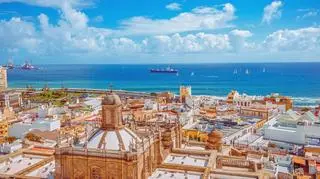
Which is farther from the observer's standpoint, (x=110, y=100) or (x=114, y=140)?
(x=110, y=100)

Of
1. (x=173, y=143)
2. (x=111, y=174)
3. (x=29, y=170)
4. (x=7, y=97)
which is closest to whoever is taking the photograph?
(x=111, y=174)

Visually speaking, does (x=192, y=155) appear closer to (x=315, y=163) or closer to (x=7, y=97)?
(x=315, y=163)

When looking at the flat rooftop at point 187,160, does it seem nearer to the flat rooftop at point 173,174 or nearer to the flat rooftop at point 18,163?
the flat rooftop at point 173,174

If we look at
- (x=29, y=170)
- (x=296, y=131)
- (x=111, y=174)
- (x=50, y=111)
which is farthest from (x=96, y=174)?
(x=50, y=111)

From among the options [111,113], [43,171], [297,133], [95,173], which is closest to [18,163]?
[43,171]

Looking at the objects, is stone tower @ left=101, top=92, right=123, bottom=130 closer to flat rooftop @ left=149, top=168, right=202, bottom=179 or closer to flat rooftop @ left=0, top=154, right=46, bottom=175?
flat rooftop @ left=149, top=168, right=202, bottom=179

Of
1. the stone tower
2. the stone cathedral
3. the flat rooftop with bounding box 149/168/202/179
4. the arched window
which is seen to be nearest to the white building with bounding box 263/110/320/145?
the flat rooftop with bounding box 149/168/202/179

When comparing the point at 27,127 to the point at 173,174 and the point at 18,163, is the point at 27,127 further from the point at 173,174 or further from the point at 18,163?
the point at 173,174
